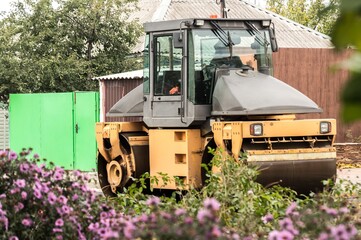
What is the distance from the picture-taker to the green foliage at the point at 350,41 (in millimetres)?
1436

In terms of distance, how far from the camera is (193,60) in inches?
578

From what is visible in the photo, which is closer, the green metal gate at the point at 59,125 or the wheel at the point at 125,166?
the wheel at the point at 125,166

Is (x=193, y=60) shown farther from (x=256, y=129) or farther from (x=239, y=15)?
(x=239, y=15)

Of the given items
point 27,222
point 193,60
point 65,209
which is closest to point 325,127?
point 193,60

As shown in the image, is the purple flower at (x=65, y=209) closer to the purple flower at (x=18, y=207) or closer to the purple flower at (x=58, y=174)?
the purple flower at (x=18, y=207)

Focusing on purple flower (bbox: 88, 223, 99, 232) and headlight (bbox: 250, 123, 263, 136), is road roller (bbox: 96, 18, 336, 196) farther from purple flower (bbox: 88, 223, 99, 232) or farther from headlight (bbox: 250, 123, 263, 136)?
purple flower (bbox: 88, 223, 99, 232)

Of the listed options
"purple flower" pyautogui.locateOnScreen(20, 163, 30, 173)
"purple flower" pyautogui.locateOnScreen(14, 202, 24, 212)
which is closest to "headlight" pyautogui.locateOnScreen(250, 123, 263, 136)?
"purple flower" pyautogui.locateOnScreen(20, 163, 30, 173)

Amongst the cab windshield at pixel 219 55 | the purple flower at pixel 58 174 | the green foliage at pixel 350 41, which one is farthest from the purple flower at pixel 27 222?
the cab windshield at pixel 219 55

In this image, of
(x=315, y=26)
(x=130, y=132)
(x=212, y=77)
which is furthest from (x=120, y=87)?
(x=315, y=26)

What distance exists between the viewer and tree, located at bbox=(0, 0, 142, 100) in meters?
31.0

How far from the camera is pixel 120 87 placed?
26.7 meters

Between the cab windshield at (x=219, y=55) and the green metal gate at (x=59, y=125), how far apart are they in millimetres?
10432

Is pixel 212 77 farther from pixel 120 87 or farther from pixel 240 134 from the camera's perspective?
pixel 120 87

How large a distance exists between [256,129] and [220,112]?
29.0 inches
